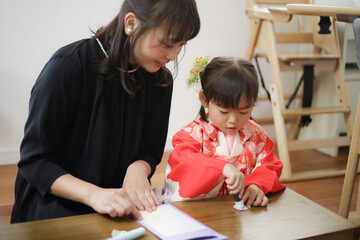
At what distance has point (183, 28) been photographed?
1.01 metres

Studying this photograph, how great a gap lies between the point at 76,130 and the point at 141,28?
1.07ft

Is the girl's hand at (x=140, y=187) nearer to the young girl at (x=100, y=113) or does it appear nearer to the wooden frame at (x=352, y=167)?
the young girl at (x=100, y=113)

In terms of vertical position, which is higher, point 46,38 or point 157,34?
point 157,34

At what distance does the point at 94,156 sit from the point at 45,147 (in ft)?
0.43

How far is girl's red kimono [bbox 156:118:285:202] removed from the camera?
1.13 m

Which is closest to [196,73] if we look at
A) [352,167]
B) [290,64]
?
[352,167]

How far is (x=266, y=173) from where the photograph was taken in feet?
3.84

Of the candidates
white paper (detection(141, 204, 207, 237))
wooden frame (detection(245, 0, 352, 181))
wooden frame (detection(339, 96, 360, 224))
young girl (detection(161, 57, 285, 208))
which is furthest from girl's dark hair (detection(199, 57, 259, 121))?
wooden frame (detection(245, 0, 352, 181))

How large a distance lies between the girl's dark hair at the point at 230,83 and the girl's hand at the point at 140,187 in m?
0.29

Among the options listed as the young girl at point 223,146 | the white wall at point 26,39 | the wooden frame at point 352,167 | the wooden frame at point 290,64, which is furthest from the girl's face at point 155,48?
the white wall at point 26,39

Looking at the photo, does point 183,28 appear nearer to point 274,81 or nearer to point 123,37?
point 123,37

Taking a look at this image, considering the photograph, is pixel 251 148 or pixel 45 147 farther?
pixel 251 148

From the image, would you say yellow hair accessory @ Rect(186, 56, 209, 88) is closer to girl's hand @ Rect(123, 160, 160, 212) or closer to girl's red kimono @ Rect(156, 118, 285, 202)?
girl's red kimono @ Rect(156, 118, 285, 202)

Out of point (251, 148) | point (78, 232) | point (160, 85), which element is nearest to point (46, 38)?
point (160, 85)
